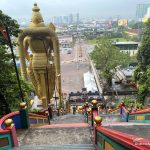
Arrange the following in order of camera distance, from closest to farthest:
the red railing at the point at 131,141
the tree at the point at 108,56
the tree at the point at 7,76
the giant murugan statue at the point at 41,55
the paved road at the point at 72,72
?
the red railing at the point at 131,141 < the tree at the point at 7,76 < the giant murugan statue at the point at 41,55 < the tree at the point at 108,56 < the paved road at the point at 72,72

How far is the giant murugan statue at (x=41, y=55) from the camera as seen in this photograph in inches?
588

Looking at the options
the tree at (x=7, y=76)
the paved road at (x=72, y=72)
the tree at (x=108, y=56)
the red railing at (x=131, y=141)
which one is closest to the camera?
the red railing at (x=131, y=141)

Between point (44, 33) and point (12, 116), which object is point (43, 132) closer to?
point (12, 116)

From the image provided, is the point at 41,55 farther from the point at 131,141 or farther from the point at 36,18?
the point at 131,141

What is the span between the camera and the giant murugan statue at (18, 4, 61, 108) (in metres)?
14.9

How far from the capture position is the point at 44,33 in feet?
48.9

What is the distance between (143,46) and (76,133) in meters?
17.6

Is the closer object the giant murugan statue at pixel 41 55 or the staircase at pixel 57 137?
the staircase at pixel 57 137

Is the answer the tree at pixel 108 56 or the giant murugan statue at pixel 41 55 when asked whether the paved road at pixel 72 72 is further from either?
the giant murugan statue at pixel 41 55

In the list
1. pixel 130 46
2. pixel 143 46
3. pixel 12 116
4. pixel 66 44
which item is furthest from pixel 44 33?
pixel 66 44

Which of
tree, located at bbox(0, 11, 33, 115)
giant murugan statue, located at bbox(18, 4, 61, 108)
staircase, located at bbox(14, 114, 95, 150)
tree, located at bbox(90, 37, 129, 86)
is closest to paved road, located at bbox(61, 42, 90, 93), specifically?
tree, located at bbox(90, 37, 129, 86)

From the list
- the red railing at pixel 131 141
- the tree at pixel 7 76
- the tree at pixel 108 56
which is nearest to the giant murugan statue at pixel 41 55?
the tree at pixel 7 76

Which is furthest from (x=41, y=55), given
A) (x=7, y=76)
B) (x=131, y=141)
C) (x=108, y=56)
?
(x=108, y=56)

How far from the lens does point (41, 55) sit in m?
15.8
